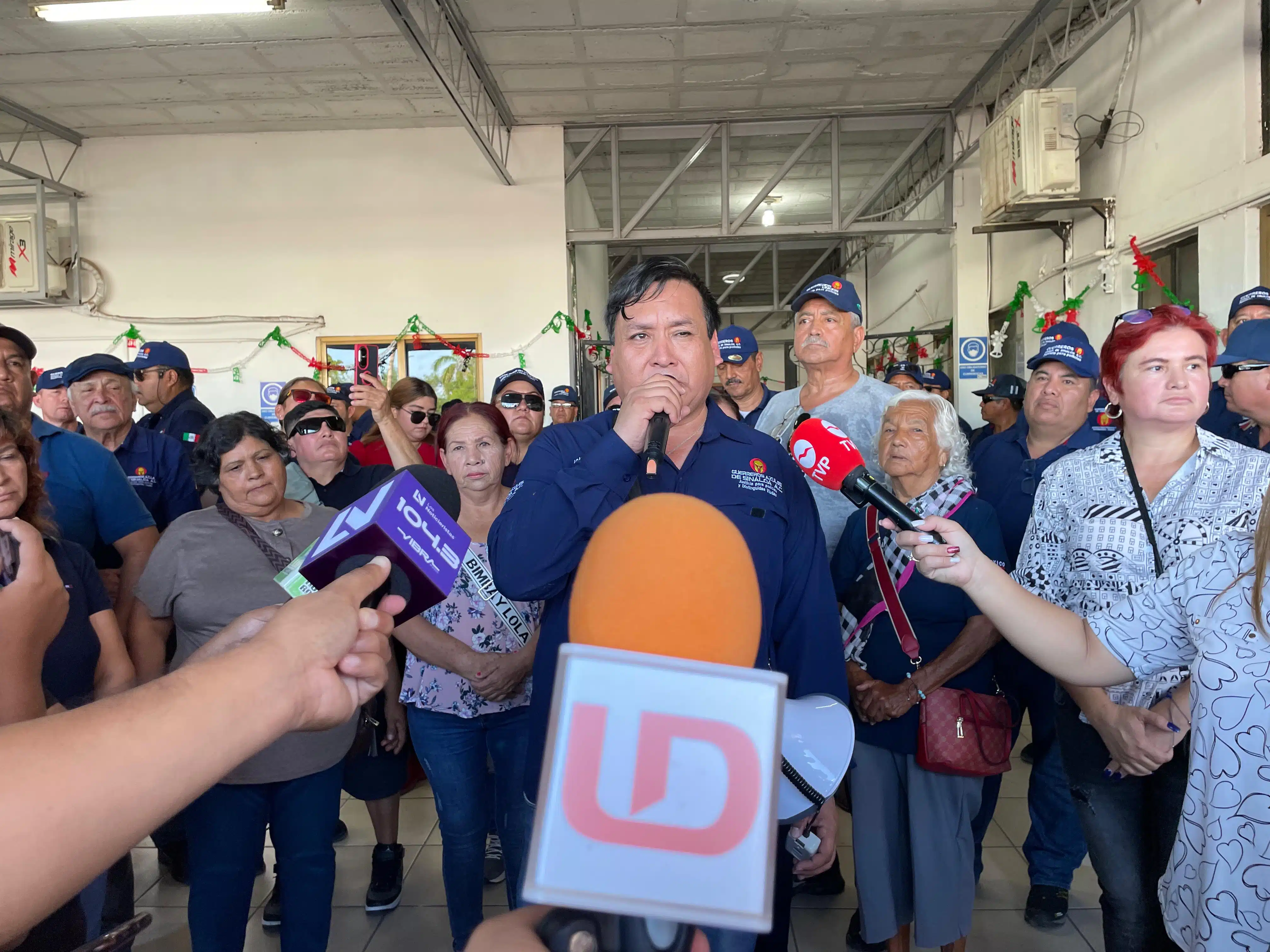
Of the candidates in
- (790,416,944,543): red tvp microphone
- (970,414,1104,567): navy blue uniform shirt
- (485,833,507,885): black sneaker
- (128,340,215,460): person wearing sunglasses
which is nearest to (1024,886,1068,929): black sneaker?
(970,414,1104,567): navy blue uniform shirt

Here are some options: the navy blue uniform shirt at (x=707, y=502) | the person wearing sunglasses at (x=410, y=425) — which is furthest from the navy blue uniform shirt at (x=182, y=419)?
the navy blue uniform shirt at (x=707, y=502)

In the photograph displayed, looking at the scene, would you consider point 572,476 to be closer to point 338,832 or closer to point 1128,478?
point 1128,478

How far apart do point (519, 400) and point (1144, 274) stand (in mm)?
4217

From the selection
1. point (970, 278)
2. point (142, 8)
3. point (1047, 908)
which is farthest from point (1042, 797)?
point (142, 8)

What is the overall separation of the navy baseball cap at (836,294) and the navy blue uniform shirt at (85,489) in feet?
7.41

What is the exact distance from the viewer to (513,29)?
612 centimetres

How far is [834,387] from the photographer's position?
2.68 metres

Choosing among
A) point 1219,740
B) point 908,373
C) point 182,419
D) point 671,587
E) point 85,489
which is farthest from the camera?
point 908,373

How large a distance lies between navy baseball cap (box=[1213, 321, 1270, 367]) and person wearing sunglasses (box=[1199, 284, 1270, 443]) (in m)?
0.52

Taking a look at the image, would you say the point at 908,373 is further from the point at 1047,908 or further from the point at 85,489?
the point at 85,489

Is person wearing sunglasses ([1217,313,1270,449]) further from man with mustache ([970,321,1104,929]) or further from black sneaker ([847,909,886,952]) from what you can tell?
black sneaker ([847,909,886,952])

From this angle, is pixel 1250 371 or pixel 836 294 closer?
pixel 1250 371

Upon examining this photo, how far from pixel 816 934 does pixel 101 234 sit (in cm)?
871

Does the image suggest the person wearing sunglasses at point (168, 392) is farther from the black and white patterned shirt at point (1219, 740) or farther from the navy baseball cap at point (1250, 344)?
the navy baseball cap at point (1250, 344)
